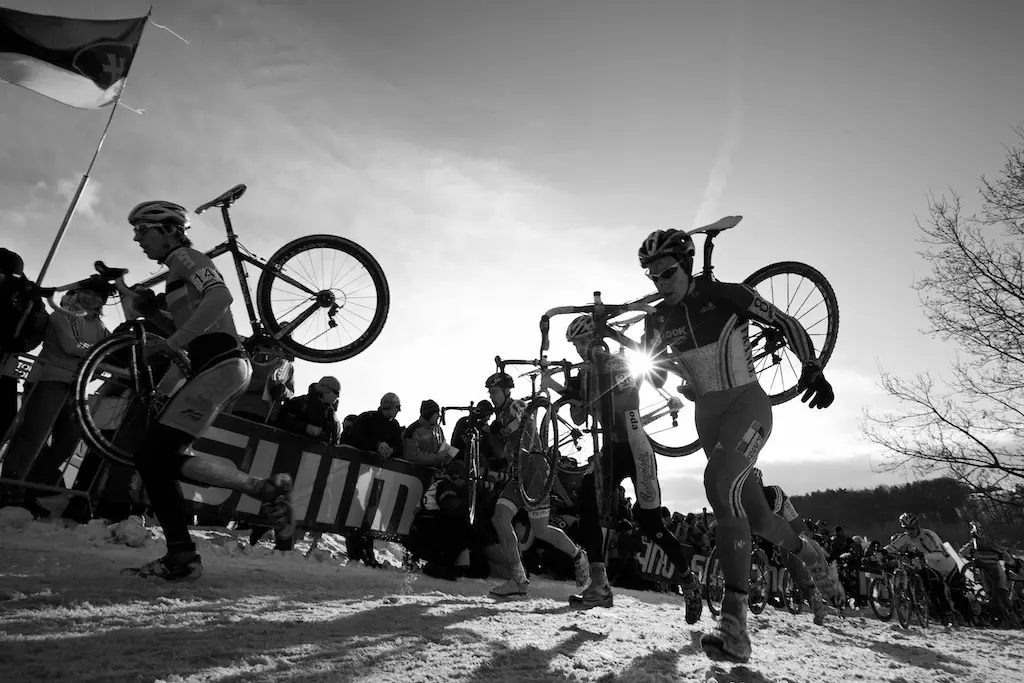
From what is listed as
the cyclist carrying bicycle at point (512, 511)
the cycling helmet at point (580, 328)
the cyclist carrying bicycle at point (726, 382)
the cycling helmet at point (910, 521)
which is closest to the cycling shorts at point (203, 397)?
the cyclist carrying bicycle at point (726, 382)

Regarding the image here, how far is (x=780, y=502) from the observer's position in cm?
655

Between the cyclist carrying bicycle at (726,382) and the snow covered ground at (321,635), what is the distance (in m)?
0.57

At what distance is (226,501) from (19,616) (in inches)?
153

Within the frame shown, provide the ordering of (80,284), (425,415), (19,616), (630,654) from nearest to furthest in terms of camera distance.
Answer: (19,616)
(630,654)
(80,284)
(425,415)

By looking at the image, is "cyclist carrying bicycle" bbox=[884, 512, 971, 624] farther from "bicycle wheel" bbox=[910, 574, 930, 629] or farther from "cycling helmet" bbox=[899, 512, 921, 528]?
"bicycle wheel" bbox=[910, 574, 930, 629]

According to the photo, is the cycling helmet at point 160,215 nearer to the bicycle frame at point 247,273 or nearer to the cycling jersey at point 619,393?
the bicycle frame at point 247,273

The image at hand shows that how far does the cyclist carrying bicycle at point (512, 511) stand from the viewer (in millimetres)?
6340

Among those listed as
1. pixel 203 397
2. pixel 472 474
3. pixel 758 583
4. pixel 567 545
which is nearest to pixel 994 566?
pixel 758 583

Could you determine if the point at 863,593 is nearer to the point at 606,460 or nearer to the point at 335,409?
the point at 606,460

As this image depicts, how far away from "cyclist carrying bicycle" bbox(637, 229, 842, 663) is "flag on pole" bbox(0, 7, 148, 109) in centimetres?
918

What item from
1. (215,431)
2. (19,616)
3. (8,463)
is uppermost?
(215,431)

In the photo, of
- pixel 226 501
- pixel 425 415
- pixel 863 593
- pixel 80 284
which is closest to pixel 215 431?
pixel 226 501

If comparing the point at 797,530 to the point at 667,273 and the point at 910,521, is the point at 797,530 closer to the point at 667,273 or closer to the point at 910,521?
the point at 667,273

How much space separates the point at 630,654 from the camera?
3.36 m
